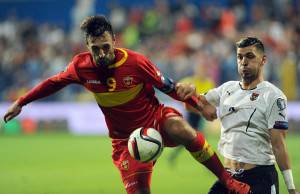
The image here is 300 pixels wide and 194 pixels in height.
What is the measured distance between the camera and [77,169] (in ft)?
42.4

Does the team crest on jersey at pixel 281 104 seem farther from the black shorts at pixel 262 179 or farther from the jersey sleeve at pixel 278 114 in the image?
the black shorts at pixel 262 179

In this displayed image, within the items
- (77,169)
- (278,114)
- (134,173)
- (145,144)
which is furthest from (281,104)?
(77,169)

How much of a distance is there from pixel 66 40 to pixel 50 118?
3829mm

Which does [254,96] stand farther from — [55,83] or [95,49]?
[55,83]

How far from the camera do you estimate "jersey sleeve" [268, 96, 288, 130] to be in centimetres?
593

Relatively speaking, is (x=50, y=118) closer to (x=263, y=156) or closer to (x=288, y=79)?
(x=288, y=79)

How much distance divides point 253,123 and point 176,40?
15.9 meters

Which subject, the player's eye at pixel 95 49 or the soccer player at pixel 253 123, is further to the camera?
the player's eye at pixel 95 49

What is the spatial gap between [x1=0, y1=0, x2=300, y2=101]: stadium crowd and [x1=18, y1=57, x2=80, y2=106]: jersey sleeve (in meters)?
13.0

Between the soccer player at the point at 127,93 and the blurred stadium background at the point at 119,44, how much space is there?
6778mm

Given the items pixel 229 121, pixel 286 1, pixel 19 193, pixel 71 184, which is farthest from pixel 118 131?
pixel 286 1

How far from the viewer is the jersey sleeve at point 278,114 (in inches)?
234

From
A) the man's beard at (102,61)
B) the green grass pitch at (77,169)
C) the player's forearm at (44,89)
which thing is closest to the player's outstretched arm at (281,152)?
the man's beard at (102,61)

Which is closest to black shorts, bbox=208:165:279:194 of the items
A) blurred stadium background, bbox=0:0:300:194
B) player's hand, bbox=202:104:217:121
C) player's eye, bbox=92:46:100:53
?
player's hand, bbox=202:104:217:121
